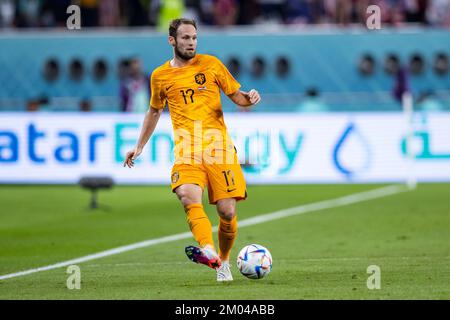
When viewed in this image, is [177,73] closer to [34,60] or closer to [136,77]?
[136,77]

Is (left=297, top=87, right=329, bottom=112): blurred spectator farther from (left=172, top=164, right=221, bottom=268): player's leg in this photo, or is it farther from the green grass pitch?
(left=172, top=164, right=221, bottom=268): player's leg

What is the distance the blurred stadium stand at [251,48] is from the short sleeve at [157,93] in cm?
2138

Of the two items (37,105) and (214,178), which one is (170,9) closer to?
(37,105)

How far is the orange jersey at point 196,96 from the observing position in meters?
11.6

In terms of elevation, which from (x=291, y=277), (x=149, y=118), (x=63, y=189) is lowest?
(x=63, y=189)

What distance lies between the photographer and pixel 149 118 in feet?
39.3

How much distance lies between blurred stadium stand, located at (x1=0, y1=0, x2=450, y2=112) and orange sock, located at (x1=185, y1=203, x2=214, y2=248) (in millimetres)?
21941

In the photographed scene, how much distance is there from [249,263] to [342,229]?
6262mm

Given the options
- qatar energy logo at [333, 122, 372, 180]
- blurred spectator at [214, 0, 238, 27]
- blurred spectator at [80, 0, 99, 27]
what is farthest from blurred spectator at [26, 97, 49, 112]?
qatar energy logo at [333, 122, 372, 180]

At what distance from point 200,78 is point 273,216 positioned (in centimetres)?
812

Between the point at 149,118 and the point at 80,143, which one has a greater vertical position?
the point at 149,118

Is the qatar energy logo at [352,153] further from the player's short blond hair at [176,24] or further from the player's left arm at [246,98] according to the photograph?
the player's short blond hair at [176,24]
